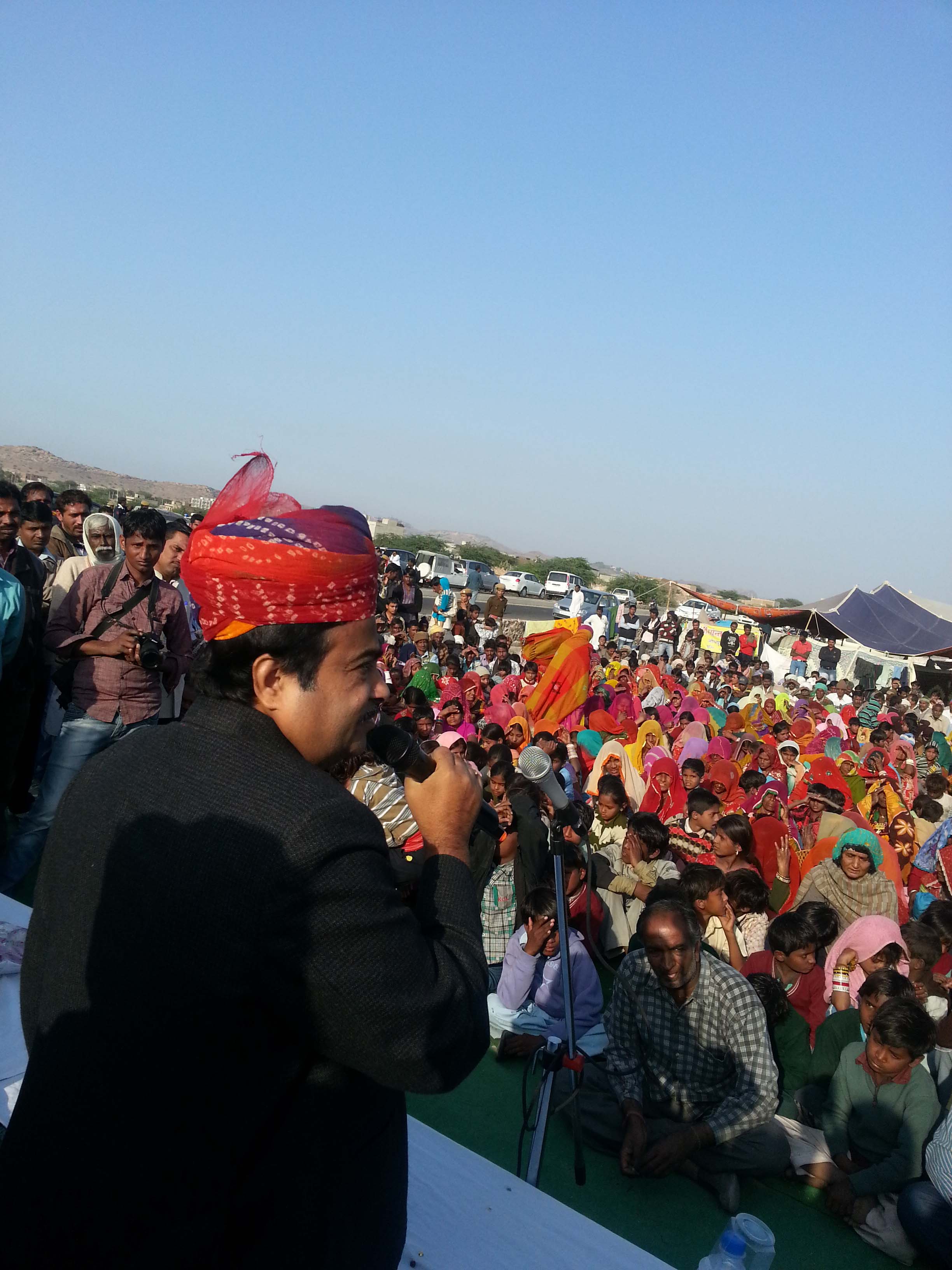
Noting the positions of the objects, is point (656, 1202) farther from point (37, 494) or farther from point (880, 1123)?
point (37, 494)

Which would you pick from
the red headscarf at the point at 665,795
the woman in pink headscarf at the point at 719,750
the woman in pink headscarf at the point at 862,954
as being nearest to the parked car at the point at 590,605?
the woman in pink headscarf at the point at 719,750

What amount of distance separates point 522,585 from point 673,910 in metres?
36.5

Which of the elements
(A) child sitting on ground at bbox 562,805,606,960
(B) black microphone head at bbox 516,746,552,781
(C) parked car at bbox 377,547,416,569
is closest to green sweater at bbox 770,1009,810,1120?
(A) child sitting on ground at bbox 562,805,606,960

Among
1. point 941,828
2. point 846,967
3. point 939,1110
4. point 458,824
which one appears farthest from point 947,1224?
point 941,828

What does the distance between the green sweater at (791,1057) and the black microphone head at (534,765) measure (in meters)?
2.36

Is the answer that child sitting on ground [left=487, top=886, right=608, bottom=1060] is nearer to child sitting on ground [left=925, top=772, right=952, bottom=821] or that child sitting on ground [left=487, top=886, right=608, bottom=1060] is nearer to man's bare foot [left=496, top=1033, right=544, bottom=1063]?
man's bare foot [left=496, top=1033, right=544, bottom=1063]

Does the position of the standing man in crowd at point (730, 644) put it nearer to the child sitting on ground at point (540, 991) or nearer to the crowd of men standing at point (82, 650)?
the child sitting on ground at point (540, 991)

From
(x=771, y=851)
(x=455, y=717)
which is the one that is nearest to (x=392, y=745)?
(x=771, y=851)

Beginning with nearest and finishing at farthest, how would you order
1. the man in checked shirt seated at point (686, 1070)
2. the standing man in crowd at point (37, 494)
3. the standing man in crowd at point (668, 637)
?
the man in checked shirt seated at point (686, 1070) < the standing man in crowd at point (37, 494) < the standing man in crowd at point (668, 637)

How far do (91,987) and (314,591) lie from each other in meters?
0.54

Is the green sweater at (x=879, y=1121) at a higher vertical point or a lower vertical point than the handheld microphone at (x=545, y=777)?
lower

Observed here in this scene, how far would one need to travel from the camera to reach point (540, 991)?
437 cm

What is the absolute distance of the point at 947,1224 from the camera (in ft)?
9.92

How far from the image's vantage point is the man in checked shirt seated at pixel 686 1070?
129 inches
